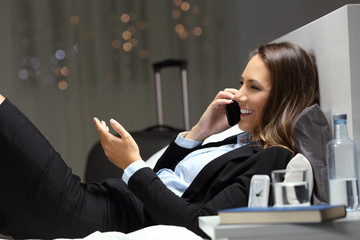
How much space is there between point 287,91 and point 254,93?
103mm

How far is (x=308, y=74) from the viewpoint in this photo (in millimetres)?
1826

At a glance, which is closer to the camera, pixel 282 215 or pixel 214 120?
pixel 282 215

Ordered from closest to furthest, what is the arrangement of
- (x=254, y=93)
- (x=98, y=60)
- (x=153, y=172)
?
(x=153, y=172) → (x=254, y=93) → (x=98, y=60)

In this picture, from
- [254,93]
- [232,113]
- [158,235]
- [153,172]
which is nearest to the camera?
[158,235]

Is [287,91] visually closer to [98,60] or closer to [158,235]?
[158,235]

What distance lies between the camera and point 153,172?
1618 millimetres

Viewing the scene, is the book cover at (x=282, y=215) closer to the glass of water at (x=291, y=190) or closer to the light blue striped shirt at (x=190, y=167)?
the glass of water at (x=291, y=190)

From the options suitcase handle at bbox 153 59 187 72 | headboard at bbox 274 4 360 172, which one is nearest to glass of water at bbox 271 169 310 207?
headboard at bbox 274 4 360 172

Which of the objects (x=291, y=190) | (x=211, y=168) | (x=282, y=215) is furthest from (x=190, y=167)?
(x=282, y=215)

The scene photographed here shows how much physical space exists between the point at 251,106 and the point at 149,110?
260cm

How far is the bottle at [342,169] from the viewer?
4.43 ft

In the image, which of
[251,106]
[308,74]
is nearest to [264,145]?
[251,106]

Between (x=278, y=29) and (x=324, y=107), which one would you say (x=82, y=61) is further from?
(x=324, y=107)

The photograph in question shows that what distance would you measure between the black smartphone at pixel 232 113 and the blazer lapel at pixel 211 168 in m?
0.32
